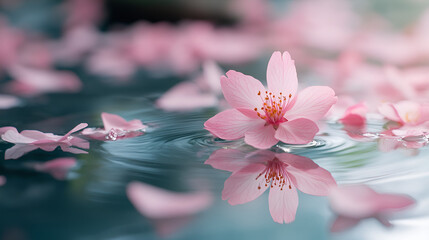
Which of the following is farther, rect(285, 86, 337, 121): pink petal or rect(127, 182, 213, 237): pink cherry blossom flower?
rect(285, 86, 337, 121): pink petal

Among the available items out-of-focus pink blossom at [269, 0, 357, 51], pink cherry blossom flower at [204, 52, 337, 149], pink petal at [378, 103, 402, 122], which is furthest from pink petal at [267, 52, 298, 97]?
out-of-focus pink blossom at [269, 0, 357, 51]

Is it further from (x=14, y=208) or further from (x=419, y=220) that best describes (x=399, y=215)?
(x=14, y=208)

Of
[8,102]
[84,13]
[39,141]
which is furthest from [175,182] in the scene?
[84,13]

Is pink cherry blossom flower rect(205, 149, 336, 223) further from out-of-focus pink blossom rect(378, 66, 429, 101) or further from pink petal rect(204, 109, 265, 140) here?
out-of-focus pink blossom rect(378, 66, 429, 101)

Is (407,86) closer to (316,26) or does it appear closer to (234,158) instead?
(234,158)

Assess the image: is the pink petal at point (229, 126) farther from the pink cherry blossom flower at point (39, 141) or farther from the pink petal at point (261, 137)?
the pink cherry blossom flower at point (39, 141)

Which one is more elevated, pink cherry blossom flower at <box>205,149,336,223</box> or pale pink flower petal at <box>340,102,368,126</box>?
pale pink flower petal at <box>340,102,368,126</box>

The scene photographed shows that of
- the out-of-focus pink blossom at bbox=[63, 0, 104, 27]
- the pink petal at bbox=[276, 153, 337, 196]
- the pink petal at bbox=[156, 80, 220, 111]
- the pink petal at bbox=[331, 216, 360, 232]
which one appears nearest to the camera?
the pink petal at bbox=[331, 216, 360, 232]

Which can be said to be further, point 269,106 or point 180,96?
point 180,96
